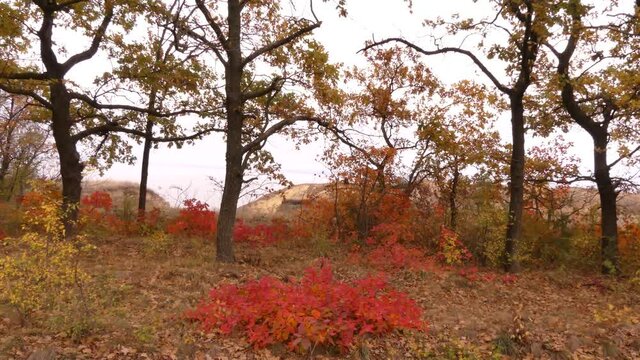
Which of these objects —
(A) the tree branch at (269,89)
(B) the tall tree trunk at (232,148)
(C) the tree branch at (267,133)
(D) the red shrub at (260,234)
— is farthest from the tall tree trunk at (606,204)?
(B) the tall tree trunk at (232,148)

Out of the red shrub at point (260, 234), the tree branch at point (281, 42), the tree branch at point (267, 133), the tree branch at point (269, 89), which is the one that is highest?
the tree branch at point (281, 42)

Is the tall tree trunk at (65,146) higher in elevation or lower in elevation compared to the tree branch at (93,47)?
lower

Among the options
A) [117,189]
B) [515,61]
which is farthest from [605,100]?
[117,189]

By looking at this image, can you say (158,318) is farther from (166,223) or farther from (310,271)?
(166,223)

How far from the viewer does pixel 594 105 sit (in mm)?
13156

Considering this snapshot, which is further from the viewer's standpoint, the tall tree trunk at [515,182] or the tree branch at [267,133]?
the tall tree trunk at [515,182]

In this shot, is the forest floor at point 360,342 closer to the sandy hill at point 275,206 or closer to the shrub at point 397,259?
the shrub at point 397,259

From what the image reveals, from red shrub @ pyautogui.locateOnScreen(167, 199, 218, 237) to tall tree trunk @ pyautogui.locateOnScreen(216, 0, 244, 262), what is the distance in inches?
172

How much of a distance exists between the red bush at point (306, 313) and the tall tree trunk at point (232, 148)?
3.73m

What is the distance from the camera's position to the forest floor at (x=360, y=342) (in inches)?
243

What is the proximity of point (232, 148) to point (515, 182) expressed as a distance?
25.3ft

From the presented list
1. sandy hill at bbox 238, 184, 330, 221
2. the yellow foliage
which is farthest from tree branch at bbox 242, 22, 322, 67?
sandy hill at bbox 238, 184, 330, 221

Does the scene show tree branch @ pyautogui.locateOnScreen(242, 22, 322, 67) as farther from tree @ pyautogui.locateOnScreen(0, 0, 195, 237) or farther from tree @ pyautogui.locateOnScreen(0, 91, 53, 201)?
tree @ pyautogui.locateOnScreen(0, 91, 53, 201)

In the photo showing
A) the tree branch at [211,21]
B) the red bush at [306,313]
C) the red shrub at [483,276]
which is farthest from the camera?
the red shrub at [483,276]
